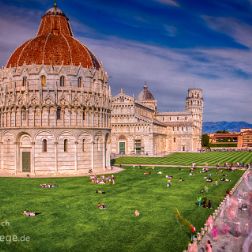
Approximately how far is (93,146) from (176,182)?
14989 mm

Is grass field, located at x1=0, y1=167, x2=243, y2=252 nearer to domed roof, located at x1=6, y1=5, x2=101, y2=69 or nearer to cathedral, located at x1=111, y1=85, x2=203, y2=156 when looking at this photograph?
domed roof, located at x1=6, y1=5, x2=101, y2=69

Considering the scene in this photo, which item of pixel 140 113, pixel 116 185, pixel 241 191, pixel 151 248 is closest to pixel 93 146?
pixel 116 185

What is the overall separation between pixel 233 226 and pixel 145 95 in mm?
124253

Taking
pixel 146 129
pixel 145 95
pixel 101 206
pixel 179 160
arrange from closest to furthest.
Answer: pixel 101 206
pixel 179 160
pixel 146 129
pixel 145 95

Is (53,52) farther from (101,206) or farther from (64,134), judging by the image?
(101,206)

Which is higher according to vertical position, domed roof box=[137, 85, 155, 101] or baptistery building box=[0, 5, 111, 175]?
domed roof box=[137, 85, 155, 101]

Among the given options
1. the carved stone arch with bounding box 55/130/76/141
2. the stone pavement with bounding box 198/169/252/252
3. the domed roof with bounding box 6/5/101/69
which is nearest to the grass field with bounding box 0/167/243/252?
the stone pavement with bounding box 198/169/252/252

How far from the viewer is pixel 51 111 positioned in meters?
51.4

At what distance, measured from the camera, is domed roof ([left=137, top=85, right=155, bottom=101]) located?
14638 cm

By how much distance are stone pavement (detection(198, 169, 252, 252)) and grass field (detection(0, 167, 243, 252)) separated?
1.27 metres

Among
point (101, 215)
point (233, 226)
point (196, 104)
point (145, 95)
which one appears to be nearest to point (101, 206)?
point (101, 215)

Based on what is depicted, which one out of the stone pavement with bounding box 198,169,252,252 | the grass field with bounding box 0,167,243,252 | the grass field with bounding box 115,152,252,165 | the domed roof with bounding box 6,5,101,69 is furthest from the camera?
the grass field with bounding box 115,152,252,165

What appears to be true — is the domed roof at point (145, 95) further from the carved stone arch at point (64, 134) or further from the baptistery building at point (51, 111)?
the carved stone arch at point (64, 134)

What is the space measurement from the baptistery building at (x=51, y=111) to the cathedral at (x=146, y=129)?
51.8m
